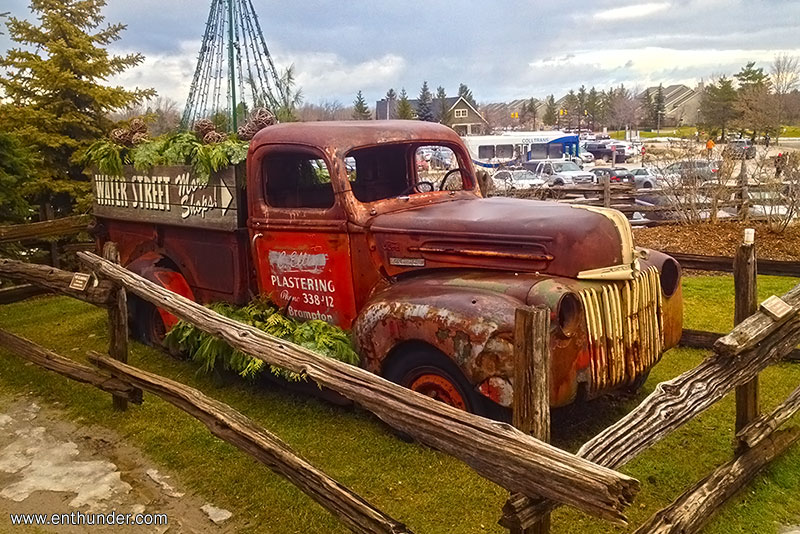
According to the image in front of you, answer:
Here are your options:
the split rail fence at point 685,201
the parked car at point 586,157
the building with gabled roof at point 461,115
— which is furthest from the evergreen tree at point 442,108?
the split rail fence at point 685,201

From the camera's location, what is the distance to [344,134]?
5.24 metres

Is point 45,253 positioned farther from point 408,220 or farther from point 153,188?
point 408,220

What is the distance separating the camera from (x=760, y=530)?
12.0 ft

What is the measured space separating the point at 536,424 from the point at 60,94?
11.0 meters

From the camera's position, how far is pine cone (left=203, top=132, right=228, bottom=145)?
6309 millimetres

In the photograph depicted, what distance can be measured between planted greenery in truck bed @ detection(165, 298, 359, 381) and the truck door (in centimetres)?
15

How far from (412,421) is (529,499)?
0.65 metres

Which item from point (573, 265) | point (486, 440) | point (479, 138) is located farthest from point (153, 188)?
point (479, 138)

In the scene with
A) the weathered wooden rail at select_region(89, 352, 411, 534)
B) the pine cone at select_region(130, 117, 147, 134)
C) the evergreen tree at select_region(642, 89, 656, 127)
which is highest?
the evergreen tree at select_region(642, 89, 656, 127)

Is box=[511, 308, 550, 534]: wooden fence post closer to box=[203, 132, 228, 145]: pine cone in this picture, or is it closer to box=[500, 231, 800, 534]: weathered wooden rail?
box=[500, 231, 800, 534]: weathered wooden rail

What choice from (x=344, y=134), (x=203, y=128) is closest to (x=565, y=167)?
(x=203, y=128)

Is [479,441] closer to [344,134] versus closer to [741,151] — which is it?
[344,134]

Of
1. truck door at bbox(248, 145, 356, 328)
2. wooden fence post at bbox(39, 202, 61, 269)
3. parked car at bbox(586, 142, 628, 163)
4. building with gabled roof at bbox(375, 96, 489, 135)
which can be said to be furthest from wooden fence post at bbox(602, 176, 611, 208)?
building with gabled roof at bbox(375, 96, 489, 135)

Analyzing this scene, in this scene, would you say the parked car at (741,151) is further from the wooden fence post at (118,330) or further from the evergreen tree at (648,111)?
the evergreen tree at (648,111)
